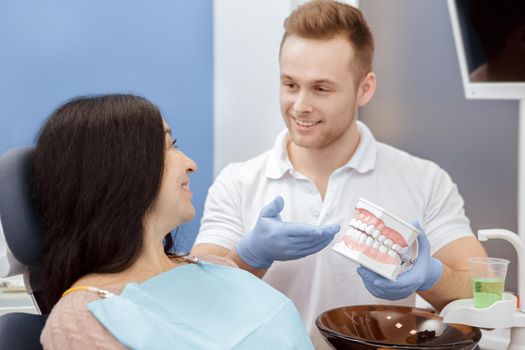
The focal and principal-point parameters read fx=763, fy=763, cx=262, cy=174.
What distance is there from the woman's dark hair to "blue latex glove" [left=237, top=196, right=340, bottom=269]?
1.11 feet

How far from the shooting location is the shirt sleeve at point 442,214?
6.24 ft

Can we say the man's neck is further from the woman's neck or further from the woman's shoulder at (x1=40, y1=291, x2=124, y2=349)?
the woman's shoulder at (x1=40, y1=291, x2=124, y2=349)

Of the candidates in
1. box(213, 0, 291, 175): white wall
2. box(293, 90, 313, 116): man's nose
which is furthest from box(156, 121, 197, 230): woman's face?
box(213, 0, 291, 175): white wall

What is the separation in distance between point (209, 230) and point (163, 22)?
1.13 m

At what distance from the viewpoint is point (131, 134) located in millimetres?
1392

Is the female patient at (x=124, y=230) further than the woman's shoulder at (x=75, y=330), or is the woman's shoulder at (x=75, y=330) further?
the female patient at (x=124, y=230)

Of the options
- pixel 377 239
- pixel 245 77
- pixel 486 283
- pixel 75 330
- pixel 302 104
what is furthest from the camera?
pixel 245 77

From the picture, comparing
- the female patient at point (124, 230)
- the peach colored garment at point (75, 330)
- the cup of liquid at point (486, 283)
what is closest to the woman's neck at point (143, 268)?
the female patient at point (124, 230)

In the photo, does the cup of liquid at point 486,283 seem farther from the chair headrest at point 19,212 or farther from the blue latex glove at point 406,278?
the chair headrest at point 19,212

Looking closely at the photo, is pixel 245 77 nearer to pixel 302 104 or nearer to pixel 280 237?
pixel 302 104

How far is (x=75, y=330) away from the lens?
121cm

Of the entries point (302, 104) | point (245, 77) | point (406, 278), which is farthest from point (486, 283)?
point (245, 77)

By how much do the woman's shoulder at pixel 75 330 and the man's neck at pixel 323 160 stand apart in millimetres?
849

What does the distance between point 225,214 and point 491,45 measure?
2.74 feet
